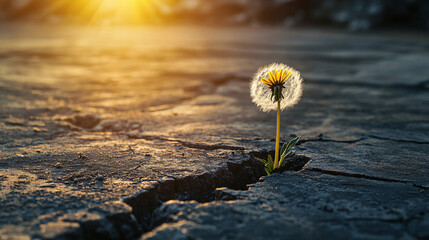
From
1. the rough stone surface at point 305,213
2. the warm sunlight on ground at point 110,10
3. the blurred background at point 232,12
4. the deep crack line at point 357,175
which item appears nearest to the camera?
the rough stone surface at point 305,213

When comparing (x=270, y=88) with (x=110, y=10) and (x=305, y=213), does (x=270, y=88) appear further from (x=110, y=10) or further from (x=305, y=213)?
(x=110, y=10)

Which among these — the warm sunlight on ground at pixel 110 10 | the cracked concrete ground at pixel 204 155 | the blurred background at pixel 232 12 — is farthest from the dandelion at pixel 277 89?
the warm sunlight on ground at pixel 110 10

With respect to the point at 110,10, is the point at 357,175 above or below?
below

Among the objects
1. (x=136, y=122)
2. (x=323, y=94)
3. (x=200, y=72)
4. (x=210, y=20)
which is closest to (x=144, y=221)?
(x=136, y=122)

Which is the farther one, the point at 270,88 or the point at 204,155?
the point at 204,155

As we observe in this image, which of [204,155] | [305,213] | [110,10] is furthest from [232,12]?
[305,213]

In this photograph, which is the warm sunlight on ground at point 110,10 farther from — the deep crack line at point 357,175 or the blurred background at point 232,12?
the deep crack line at point 357,175

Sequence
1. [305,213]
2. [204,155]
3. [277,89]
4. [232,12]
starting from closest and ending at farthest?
[305,213] < [277,89] < [204,155] < [232,12]
